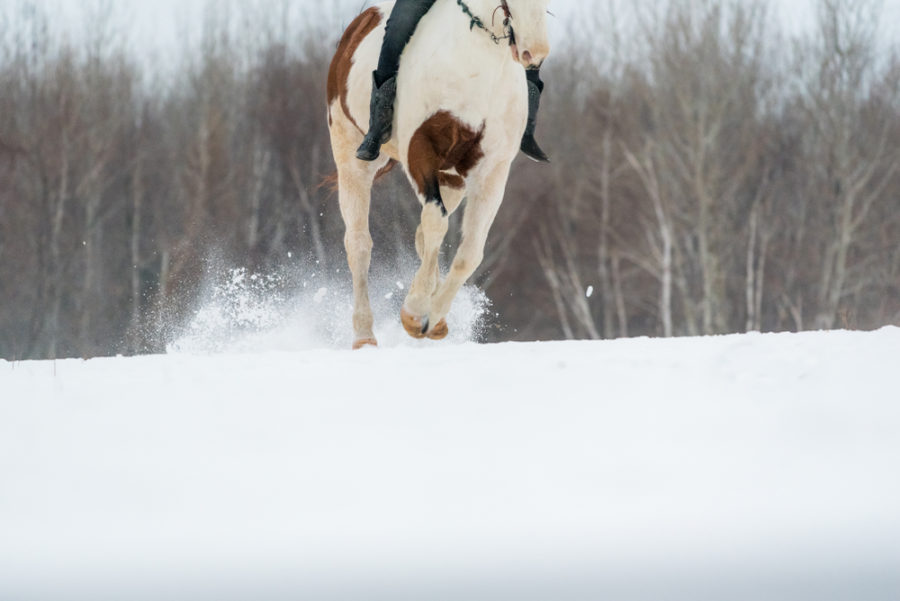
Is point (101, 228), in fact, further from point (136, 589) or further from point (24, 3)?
point (136, 589)

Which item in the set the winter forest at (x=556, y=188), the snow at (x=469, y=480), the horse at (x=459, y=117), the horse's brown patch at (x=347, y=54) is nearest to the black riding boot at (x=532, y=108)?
the horse at (x=459, y=117)

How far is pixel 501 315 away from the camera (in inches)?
1083

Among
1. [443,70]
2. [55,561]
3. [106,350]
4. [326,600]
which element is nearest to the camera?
[326,600]

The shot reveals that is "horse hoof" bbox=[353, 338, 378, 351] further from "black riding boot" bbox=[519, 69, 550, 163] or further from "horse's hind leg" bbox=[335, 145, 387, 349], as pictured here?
"black riding boot" bbox=[519, 69, 550, 163]

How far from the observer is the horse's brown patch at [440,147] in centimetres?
603

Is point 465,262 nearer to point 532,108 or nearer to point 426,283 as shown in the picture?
point 426,283

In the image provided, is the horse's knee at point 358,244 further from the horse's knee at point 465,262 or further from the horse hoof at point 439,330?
the horse's knee at point 465,262

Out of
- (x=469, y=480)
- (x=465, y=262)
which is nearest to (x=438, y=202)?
(x=465, y=262)

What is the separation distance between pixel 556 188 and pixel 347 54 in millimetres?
21115

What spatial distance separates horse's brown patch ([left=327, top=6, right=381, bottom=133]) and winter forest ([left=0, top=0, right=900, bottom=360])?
576 inches

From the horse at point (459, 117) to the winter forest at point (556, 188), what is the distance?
15.9m

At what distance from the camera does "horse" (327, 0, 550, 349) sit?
5898mm

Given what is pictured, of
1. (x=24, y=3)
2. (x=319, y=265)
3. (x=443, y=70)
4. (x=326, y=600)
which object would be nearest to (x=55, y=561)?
(x=326, y=600)

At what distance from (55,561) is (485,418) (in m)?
1.54
